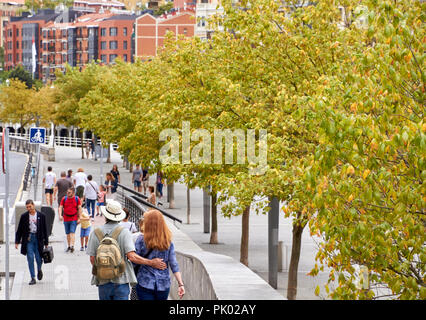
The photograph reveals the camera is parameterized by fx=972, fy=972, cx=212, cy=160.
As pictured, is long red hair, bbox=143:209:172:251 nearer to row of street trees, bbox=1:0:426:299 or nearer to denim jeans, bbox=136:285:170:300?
denim jeans, bbox=136:285:170:300

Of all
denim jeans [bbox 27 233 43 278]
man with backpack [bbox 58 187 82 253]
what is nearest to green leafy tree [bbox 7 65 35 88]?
man with backpack [bbox 58 187 82 253]

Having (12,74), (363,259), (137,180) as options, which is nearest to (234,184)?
(363,259)

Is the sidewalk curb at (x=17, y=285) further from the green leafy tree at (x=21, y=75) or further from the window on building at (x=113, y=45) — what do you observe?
the green leafy tree at (x=21, y=75)

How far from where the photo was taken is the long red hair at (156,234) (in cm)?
934

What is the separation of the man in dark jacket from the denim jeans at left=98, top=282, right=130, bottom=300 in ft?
20.6

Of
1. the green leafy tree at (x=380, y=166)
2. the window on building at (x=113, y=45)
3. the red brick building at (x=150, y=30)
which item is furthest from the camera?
the window on building at (x=113, y=45)

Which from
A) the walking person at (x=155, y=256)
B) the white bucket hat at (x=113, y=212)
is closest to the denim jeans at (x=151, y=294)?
the walking person at (x=155, y=256)

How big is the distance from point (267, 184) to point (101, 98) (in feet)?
157

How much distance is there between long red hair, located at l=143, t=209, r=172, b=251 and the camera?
368 inches

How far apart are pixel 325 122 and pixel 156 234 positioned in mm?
2525

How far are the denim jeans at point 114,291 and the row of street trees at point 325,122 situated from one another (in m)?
1.92

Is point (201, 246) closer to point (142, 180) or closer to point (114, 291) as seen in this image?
point (142, 180)

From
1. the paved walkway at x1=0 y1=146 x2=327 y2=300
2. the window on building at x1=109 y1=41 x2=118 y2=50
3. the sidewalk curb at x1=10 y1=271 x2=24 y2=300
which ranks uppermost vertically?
the window on building at x1=109 y1=41 x2=118 y2=50

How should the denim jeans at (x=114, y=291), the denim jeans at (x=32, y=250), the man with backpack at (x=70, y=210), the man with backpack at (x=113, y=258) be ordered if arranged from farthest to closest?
1. the man with backpack at (x=70, y=210)
2. the denim jeans at (x=32, y=250)
3. the denim jeans at (x=114, y=291)
4. the man with backpack at (x=113, y=258)
